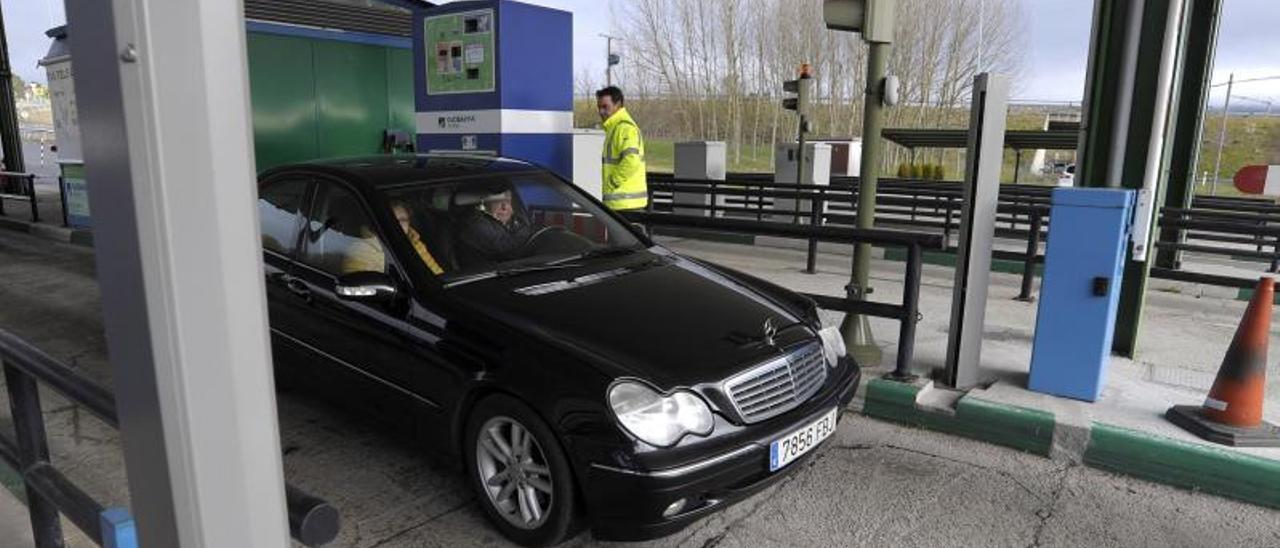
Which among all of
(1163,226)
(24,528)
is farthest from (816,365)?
(1163,226)

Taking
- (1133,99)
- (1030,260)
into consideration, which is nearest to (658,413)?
→ (1133,99)

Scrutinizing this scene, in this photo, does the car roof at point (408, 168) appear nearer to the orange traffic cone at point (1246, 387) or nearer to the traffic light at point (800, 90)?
the orange traffic cone at point (1246, 387)

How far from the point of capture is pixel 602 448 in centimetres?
A: 279

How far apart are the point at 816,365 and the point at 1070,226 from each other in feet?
6.56

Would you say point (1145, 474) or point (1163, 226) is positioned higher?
point (1163, 226)

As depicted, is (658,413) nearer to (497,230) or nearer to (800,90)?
(497,230)

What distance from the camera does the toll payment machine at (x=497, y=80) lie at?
6.72 m

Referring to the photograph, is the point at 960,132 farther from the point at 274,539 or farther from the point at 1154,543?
the point at 274,539

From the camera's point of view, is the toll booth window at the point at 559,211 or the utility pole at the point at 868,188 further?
the utility pole at the point at 868,188

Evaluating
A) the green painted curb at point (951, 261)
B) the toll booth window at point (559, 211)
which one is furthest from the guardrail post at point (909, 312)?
the green painted curb at point (951, 261)

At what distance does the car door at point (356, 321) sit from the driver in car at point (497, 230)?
1.33 feet

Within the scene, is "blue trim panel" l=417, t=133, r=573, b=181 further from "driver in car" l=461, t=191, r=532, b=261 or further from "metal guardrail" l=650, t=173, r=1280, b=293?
"metal guardrail" l=650, t=173, r=1280, b=293

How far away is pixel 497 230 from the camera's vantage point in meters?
3.99

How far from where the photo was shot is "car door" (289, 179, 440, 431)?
3.50m
